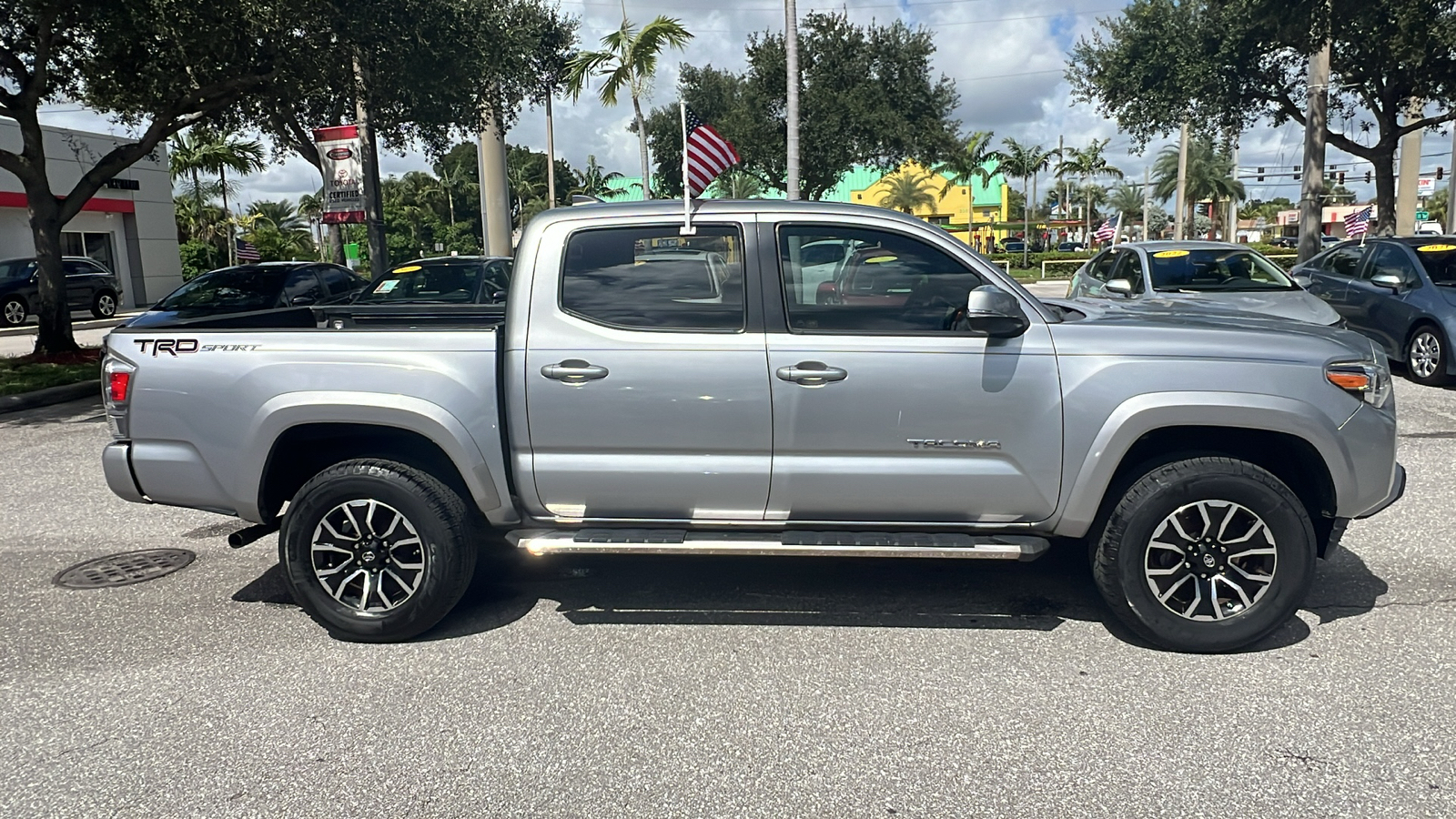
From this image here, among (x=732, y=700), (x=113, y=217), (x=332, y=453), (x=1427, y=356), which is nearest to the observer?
(x=732, y=700)

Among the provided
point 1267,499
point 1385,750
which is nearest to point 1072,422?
point 1267,499

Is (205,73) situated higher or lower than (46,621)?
higher

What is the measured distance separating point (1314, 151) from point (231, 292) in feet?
61.6

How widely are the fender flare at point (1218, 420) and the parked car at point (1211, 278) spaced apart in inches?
235

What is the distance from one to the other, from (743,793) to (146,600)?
3506 mm

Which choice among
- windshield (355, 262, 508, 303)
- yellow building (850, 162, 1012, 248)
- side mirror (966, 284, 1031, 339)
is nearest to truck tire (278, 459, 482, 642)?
side mirror (966, 284, 1031, 339)

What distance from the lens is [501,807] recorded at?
315 cm

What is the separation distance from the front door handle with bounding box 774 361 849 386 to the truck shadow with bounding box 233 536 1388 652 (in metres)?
1.17

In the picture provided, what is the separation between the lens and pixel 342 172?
588 inches

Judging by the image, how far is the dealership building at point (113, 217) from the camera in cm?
2980

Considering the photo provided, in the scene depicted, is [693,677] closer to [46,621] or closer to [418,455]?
[418,455]

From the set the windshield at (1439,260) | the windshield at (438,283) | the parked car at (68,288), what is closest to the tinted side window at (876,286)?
the windshield at (438,283)

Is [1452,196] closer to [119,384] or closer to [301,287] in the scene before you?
[301,287]

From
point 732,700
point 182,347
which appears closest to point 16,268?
point 182,347
